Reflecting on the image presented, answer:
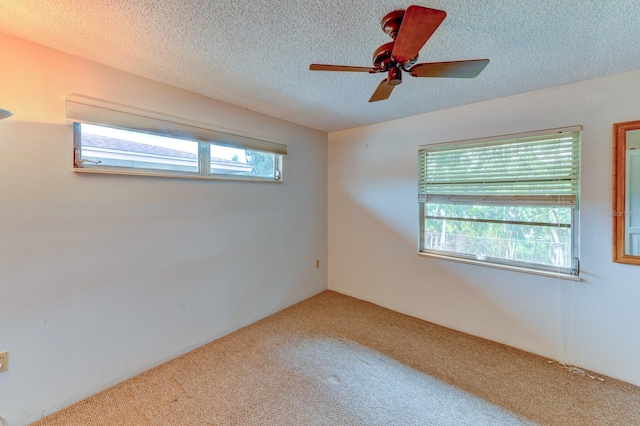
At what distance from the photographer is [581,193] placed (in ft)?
6.93

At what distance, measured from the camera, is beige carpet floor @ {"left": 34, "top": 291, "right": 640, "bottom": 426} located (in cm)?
166

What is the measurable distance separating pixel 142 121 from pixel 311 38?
1.43 meters

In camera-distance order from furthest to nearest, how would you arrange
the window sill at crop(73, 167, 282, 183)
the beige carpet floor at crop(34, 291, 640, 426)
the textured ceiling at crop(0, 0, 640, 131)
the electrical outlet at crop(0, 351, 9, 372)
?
the window sill at crop(73, 167, 282, 183)
the beige carpet floor at crop(34, 291, 640, 426)
the electrical outlet at crop(0, 351, 9, 372)
the textured ceiling at crop(0, 0, 640, 131)

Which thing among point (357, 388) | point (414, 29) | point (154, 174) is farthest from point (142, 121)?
point (357, 388)

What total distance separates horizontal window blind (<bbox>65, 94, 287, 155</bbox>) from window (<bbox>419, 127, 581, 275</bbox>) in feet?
6.95

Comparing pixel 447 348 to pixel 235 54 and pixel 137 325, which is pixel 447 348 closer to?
pixel 137 325

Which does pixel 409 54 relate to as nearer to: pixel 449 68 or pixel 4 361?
pixel 449 68

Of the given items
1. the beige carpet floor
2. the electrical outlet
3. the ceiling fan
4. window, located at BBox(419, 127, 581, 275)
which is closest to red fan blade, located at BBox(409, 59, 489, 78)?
the ceiling fan

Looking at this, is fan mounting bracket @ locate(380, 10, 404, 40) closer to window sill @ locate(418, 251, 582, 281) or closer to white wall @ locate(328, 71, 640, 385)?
white wall @ locate(328, 71, 640, 385)

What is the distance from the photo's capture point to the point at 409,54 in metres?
1.30

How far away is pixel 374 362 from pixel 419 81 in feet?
7.65

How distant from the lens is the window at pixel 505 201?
2209 millimetres

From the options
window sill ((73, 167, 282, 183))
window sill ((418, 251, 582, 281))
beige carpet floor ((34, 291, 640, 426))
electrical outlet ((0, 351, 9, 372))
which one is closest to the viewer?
electrical outlet ((0, 351, 9, 372))

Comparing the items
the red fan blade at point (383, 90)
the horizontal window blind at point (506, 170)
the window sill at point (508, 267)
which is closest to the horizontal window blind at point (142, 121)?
the red fan blade at point (383, 90)
